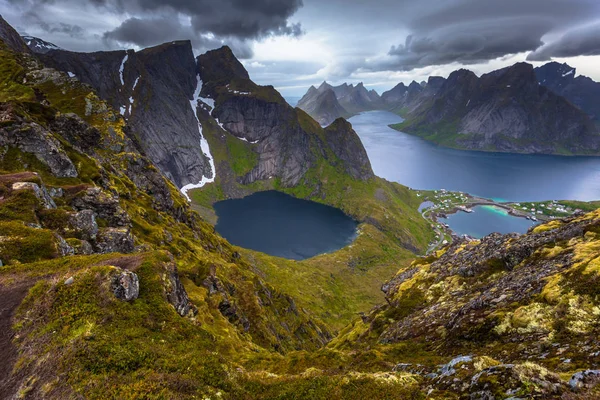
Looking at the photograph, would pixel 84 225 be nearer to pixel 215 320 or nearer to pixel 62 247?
pixel 62 247

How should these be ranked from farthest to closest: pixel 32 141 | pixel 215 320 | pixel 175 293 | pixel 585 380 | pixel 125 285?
pixel 32 141 → pixel 215 320 → pixel 175 293 → pixel 125 285 → pixel 585 380

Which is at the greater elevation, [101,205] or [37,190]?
[37,190]

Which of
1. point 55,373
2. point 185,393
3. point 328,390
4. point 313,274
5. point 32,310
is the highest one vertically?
point 32,310

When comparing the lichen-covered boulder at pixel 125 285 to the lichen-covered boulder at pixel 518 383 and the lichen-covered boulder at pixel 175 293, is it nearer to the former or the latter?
the lichen-covered boulder at pixel 175 293

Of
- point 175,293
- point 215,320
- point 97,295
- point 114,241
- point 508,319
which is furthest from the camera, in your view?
point 215,320

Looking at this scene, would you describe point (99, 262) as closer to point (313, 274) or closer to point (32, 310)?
point (32, 310)

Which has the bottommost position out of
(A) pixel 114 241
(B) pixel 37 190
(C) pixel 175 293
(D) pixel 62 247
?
(C) pixel 175 293

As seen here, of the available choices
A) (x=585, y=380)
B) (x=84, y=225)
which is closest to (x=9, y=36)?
(x=84, y=225)

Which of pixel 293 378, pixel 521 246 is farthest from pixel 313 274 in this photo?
pixel 293 378
